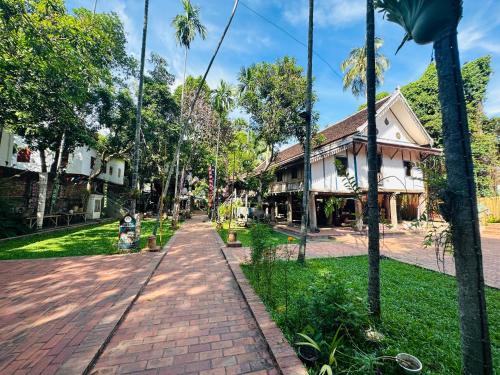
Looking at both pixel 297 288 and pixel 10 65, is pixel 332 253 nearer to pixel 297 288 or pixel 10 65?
pixel 297 288

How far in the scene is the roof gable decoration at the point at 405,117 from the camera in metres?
15.3

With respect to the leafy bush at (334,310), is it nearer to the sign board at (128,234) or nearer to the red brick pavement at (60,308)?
the red brick pavement at (60,308)

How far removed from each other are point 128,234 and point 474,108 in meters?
29.5

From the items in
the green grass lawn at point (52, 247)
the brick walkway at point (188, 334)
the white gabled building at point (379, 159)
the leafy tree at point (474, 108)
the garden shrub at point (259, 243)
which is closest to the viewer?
the brick walkway at point (188, 334)

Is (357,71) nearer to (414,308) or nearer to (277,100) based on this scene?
(277,100)

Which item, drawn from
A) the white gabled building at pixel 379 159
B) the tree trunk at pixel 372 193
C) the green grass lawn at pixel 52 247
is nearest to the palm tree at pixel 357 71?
the white gabled building at pixel 379 159

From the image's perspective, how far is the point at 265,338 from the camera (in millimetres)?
3021

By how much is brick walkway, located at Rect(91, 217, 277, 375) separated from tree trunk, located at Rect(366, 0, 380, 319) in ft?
5.58

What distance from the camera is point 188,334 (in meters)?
3.30

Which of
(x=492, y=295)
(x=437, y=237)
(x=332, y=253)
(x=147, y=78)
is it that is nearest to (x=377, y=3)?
(x=437, y=237)

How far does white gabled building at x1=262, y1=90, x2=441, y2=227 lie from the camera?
1470cm

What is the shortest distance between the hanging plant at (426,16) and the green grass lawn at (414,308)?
9.41ft

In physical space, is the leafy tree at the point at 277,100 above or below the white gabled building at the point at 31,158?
above

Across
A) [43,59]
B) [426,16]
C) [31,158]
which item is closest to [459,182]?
[426,16]
